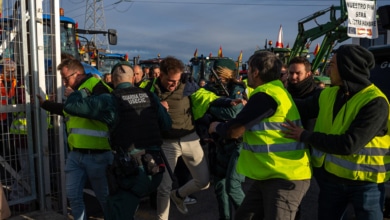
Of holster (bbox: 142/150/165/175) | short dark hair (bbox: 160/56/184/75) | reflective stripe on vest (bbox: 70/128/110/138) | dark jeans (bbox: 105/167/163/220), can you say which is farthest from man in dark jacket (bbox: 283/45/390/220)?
reflective stripe on vest (bbox: 70/128/110/138)

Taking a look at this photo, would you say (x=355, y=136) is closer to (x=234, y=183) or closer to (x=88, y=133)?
(x=234, y=183)

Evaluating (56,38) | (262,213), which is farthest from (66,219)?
(262,213)

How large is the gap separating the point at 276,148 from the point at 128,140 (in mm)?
1209

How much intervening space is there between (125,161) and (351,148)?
170 cm

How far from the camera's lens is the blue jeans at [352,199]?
8.55 ft

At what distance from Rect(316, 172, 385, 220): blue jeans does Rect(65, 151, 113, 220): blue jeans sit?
6.68ft

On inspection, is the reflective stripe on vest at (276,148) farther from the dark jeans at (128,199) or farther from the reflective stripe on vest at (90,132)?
the reflective stripe on vest at (90,132)

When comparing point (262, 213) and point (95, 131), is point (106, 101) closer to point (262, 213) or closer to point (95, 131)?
point (95, 131)

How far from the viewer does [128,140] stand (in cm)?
314

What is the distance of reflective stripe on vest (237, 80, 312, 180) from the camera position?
8.91ft

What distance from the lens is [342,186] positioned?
8.84 feet

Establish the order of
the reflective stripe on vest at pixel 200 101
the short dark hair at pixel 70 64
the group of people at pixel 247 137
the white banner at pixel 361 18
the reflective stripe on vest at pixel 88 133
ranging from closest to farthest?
the group of people at pixel 247 137 → the reflective stripe on vest at pixel 88 133 → the short dark hair at pixel 70 64 → the reflective stripe on vest at pixel 200 101 → the white banner at pixel 361 18

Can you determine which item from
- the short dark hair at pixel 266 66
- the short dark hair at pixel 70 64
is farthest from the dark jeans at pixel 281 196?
the short dark hair at pixel 70 64

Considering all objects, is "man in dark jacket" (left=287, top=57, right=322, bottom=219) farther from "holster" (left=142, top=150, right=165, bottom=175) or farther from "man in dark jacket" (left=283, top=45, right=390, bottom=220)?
"holster" (left=142, top=150, right=165, bottom=175)
